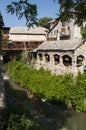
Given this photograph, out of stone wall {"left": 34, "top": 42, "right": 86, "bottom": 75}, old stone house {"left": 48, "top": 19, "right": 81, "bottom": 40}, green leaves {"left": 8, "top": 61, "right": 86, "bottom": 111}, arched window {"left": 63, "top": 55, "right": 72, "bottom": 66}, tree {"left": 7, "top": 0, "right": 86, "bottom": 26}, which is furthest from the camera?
old stone house {"left": 48, "top": 19, "right": 81, "bottom": 40}

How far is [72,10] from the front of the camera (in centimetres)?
830

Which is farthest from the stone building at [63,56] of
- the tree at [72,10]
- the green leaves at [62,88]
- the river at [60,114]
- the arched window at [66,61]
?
the tree at [72,10]

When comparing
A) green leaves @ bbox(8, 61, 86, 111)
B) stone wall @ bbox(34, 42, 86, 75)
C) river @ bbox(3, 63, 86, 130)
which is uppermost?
stone wall @ bbox(34, 42, 86, 75)

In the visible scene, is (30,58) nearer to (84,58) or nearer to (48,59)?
(48,59)

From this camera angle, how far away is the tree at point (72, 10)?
7855 mm

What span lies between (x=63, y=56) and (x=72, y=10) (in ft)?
92.8

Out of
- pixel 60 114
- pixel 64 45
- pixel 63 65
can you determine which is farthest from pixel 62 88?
pixel 64 45

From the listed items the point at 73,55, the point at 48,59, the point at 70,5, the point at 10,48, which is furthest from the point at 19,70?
the point at 70,5

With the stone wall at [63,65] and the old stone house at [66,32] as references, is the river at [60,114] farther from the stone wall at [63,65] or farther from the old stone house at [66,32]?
the old stone house at [66,32]

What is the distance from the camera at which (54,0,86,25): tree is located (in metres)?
7.86

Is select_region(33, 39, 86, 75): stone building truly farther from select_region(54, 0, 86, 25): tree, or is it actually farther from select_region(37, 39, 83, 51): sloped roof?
select_region(54, 0, 86, 25): tree

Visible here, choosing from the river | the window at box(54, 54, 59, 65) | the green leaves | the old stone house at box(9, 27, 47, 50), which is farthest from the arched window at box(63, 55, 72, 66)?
the old stone house at box(9, 27, 47, 50)

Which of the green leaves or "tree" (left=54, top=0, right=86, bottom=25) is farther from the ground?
"tree" (left=54, top=0, right=86, bottom=25)

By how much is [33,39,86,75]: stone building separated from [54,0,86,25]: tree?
2443 centimetres
